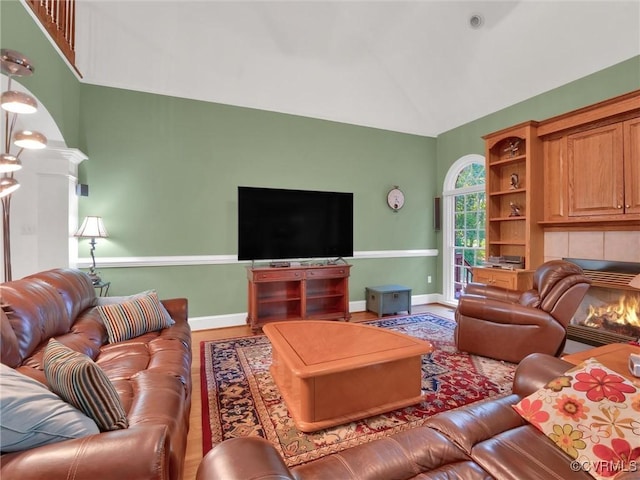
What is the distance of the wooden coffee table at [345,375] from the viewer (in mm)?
1847

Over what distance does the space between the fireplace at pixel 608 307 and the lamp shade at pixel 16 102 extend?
4944mm

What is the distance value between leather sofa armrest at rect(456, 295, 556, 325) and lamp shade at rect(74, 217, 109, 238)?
3719mm

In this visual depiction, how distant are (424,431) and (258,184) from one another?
3.56m

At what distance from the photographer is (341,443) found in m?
1.76

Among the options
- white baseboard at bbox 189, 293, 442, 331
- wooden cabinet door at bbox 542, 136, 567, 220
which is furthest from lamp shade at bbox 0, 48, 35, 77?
wooden cabinet door at bbox 542, 136, 567, 220

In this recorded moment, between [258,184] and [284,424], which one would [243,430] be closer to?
[284,424]

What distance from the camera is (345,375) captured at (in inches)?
75.0

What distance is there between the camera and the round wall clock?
494 centimetres

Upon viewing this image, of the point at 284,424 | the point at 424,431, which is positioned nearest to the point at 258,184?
the point at 284,424

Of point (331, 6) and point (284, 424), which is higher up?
point (331, 6)

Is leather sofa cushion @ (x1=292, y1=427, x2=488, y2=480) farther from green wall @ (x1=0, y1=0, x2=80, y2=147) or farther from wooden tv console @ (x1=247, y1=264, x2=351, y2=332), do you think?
green wall @ (x1=0, y1=0, x2=80, y2=147)

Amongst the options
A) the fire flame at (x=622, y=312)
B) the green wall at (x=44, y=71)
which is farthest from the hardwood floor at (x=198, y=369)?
the green wall at (x=44, y=71)

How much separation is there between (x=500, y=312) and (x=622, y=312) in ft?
4.99

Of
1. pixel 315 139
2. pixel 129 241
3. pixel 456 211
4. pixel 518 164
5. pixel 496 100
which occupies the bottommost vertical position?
pixel 129 241
